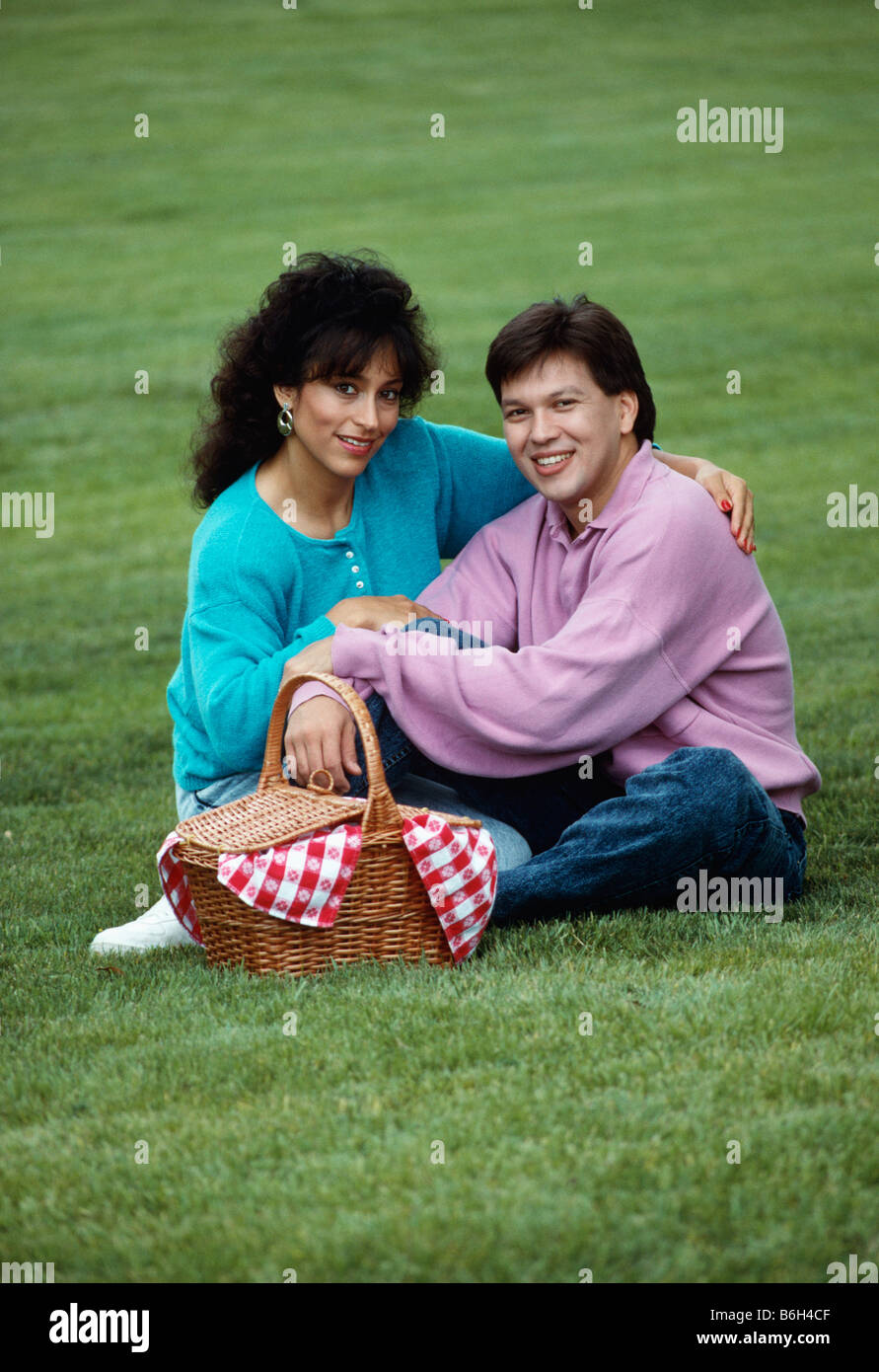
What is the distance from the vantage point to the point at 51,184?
22.8m

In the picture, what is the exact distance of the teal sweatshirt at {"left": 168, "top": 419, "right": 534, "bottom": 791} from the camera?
13.2 ft

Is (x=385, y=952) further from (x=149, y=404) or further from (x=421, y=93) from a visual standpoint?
(x=421, y=93)

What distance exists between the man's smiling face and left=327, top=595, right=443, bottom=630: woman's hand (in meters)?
0.48

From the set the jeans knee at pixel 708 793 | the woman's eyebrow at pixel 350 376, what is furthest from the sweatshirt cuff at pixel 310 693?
the woman's eyebrow at pixel 350 376

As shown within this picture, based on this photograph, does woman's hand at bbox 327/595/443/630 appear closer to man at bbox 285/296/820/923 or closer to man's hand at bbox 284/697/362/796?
man at bbox 285/296/820/923

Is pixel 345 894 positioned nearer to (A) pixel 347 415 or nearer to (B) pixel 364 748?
(B) pixel 364 748

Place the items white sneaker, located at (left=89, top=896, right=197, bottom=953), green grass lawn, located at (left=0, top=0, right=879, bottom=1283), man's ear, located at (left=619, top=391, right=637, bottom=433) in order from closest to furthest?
green grass lawn, located at (left=0, top=0, right=879, bottom=1283), white sneaker, located at (left=89, top=896, right=197, bottom=953), man's ear, located at (left=619, top=391, right=637, bottom=433)

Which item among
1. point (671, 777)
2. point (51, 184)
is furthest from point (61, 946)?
point (51, 184)

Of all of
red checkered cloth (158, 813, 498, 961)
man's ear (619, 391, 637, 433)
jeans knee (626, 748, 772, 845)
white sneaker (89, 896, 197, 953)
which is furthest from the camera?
man's ear (619, 391, 637, 433)

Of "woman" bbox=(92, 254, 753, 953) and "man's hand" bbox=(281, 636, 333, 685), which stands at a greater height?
"woman" bbox=(92, 254, 753, 953)

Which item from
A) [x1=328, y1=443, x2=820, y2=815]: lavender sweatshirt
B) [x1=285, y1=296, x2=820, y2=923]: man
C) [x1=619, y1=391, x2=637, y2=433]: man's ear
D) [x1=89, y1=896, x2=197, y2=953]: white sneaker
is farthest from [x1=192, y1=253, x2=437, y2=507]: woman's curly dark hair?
[x1=89, y1=896, x2=197, y2=953]: white sneaker

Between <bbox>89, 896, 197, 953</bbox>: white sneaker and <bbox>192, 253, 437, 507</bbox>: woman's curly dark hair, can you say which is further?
<bbox>192, 253, 437, 507</bbox>: woman's curly dark hair

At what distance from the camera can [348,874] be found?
11.2ft
